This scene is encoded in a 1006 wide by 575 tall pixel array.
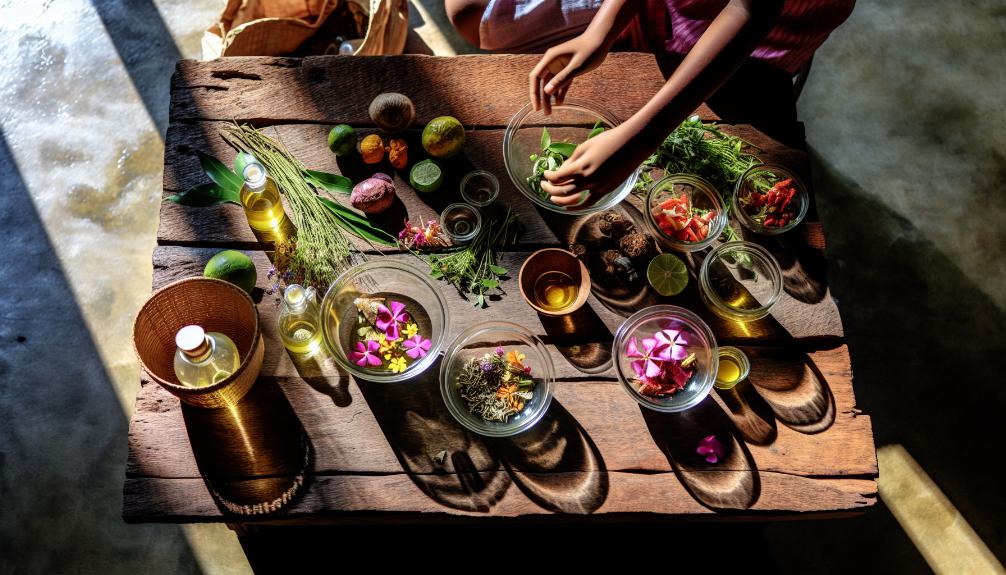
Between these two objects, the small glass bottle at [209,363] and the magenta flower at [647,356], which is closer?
the small glass bottle at [209,363]

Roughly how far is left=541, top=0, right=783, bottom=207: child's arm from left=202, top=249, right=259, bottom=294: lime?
79cm

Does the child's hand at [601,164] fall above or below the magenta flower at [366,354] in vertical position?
above

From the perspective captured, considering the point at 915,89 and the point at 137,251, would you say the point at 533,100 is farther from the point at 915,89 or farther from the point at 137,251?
the point at 915,89

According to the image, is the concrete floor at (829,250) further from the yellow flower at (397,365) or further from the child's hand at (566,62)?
the child's hand at (566,62)

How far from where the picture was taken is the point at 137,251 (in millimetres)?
2789

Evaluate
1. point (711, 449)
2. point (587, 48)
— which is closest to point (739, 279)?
point (711, 449)

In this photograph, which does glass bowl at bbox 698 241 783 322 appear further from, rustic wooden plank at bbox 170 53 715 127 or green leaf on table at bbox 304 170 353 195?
green leaf on table at bbox 304 170 353 195

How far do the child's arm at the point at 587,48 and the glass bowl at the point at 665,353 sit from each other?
603 mm

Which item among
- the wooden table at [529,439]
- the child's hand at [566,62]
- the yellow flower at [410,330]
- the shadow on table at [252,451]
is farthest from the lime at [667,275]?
the shadow on table at [252,451]

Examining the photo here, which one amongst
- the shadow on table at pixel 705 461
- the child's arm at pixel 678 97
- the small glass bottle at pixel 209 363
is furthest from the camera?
the shadow on table at pixel 705 461

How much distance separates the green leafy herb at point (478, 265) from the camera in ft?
5.58

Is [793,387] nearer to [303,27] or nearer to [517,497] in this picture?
[517,497]

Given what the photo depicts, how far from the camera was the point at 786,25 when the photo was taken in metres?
1.95

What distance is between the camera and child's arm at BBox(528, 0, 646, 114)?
5.28 ft
